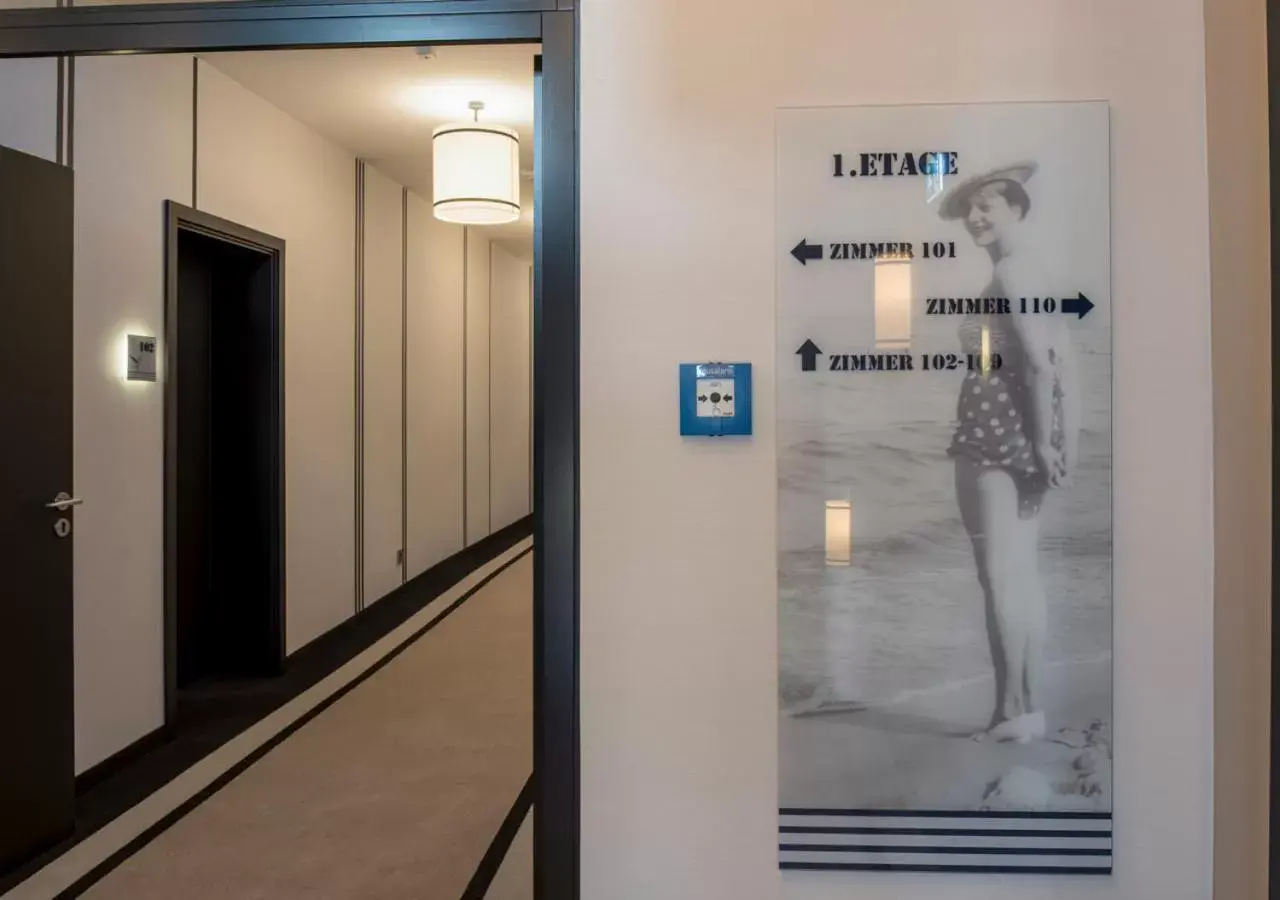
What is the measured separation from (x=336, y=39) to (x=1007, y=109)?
4.23 ft

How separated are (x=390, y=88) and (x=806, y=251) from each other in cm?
307

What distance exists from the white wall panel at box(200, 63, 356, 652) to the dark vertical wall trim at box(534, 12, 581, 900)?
258 cm

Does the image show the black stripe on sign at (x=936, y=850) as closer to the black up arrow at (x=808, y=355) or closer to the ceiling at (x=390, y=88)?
the black up arrow at (x=808, y=355)

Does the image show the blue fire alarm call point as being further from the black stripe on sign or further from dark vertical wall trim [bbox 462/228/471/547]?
dark vertical wall trim [bbox 462/228/471/547]

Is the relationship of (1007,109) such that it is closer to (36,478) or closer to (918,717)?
(918,717)

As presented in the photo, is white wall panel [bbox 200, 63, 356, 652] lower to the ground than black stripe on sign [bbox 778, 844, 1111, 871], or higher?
higher

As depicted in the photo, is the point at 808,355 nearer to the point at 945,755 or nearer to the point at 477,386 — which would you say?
the point at 945,755

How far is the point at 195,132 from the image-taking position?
3.82 metres

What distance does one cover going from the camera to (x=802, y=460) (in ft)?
6.13

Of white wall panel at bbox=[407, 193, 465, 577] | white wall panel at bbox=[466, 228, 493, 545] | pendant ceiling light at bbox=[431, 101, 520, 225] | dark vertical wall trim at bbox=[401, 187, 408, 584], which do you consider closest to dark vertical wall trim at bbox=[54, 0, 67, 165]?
pendant ceiling light at bbox=[431, 101, 520, 225]

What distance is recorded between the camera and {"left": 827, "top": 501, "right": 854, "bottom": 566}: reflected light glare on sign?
187 centimetres

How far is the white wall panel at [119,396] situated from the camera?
10.4ft

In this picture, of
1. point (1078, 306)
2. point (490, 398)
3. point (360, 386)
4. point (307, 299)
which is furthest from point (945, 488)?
point (490, 398)

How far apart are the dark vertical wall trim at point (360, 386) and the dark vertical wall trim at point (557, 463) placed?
3.94 metres
